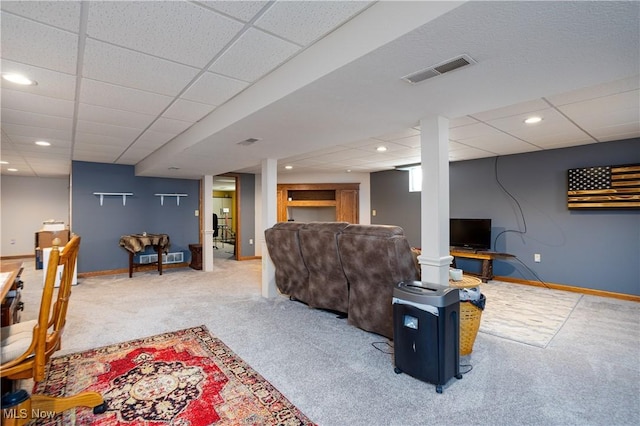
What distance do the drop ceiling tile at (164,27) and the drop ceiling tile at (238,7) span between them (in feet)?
0.17

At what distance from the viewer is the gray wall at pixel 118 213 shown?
19.9 ft

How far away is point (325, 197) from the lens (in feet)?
28.1

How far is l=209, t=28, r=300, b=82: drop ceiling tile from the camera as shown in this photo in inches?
75.2

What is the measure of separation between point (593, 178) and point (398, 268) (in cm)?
385

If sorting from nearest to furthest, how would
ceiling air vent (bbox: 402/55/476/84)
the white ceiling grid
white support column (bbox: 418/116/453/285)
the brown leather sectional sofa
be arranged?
the white ceiling grid
ceiling air vent (bbox: 402/55/476/84)
white support column (bbox: 418/116/453/285)
the brown leather sectional sofa

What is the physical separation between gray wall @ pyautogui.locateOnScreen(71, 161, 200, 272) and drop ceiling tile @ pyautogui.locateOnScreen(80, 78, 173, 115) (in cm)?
401

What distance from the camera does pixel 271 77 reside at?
7.74ft

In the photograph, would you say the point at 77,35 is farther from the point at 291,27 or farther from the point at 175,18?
the point at 291,27

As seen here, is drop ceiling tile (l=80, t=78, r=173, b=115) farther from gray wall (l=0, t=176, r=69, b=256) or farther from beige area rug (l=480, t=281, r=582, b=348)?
gray wall (l=0, t=176, r=69, b=256)

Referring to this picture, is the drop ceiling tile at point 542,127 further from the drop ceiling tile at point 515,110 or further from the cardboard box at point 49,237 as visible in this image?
the cardboard box at point 49,237

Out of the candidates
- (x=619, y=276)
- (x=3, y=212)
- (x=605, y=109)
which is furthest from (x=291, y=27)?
(x=3, y=212)

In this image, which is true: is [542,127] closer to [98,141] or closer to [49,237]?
[98,141]

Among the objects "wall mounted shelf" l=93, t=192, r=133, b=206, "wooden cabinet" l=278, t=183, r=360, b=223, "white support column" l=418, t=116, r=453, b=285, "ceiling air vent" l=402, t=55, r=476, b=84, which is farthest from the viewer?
"wooden cabinet" l=278, t=183, r=360, b=223

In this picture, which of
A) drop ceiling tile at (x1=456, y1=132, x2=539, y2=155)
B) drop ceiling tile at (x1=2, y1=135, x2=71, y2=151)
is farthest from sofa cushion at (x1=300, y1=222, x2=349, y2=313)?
drop ceiling tile at (x1=2, y1=135, x2=71, y2=151)
